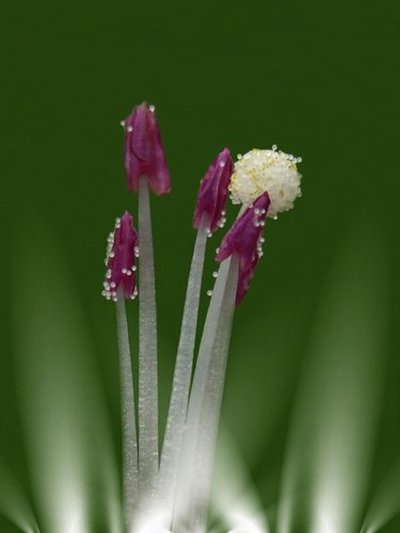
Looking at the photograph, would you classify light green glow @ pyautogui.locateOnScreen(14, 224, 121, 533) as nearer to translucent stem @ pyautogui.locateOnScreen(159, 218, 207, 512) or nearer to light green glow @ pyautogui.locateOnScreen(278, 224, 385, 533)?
translucent stem @ pyautogui.locateOnScreen(159, 218, 207, 512)

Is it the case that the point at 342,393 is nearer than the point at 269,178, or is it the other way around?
the point at 269,178

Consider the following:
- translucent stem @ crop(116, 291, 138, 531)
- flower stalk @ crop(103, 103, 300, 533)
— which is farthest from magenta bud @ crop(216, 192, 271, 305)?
translucent stem @ crop(116, 291, 138, 531)

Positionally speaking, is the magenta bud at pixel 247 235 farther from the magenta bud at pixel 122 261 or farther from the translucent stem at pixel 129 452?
the translucent stem at pixel 129 452

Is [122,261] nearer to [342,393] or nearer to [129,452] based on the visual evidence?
[129,452]

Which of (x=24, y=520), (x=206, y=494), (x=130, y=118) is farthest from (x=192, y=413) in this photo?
(x=130, y=118)

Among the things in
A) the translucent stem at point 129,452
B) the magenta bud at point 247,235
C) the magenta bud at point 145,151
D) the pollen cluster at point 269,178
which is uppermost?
the magenta bud at point 145,151

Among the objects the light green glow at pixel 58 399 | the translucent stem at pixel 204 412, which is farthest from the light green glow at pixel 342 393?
the light green glow at pixel 58 399

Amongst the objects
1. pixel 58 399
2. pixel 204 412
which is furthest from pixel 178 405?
pixel 58 399
